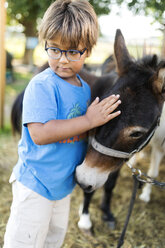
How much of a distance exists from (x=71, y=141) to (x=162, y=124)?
83 centimetres

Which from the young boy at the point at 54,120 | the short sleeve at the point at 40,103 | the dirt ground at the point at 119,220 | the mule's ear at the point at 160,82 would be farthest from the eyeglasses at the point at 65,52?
the dirt ground at the point at 119,220

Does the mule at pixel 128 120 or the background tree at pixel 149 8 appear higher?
the background tree at pixel 149 8

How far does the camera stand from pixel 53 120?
1078 millimetres

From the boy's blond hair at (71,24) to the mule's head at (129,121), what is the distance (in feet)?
1.14

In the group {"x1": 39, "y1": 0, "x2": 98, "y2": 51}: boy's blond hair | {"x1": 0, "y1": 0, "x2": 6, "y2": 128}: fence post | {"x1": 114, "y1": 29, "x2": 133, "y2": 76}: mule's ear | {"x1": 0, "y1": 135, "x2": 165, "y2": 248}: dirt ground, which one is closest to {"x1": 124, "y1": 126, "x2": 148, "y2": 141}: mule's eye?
{"x1": 114, "y1": 29, "x2": 133, "y2": 76}: mule's ear

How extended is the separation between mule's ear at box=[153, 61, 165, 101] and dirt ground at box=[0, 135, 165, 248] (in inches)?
58.1

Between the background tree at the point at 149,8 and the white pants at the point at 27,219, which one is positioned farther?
the background tree at the point at 149,8

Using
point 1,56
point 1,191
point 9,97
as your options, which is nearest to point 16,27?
point 9,97

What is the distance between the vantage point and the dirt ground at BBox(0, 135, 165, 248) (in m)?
2.00

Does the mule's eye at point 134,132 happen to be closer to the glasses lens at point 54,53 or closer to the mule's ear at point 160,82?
the mule's ear at point 160,82

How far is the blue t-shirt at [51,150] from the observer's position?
43.9 inches

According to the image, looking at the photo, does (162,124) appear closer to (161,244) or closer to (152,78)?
(152,78)

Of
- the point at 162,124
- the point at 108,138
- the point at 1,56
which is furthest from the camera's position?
the point at 1,56

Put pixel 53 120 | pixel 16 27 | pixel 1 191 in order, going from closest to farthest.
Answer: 1. pixel 53 120
2. pixel 1 191
3. pixel 16 27
